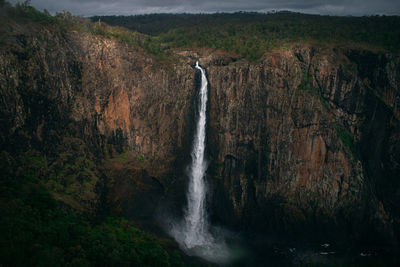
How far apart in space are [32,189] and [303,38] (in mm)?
23597

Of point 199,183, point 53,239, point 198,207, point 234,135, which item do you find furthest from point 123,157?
point 53,239

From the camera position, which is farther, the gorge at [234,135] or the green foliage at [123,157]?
the green foliage at [123,157]

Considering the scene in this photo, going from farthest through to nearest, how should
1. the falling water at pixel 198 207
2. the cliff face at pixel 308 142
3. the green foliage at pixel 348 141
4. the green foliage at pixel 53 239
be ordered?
the falling water at pixel 198 207
the green foliage at pixel 348 141
the cliff face at pixel 308 142
the green foliage at pixel 53 239

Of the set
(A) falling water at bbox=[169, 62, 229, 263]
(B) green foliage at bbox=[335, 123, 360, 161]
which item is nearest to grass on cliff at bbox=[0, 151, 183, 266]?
(A) falling water at bbox=[169, 62, 229, 263]

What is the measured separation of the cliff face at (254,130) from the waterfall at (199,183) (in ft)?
2.18

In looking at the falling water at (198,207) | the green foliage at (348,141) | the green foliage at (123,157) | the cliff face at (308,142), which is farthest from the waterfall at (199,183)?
the green foliage at (348,141)

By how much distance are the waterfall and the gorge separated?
0.27 ft

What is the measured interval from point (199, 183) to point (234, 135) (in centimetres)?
486

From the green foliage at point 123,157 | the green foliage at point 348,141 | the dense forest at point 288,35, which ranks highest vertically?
the dense forest at point 288,35

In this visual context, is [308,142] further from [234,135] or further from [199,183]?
[199,183]

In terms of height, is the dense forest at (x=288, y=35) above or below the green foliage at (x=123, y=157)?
above

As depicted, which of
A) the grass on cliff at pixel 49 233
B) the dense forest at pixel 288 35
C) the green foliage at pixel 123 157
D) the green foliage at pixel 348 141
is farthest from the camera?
the dense forest at pixel 288 35

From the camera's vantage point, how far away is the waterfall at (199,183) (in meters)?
24.5

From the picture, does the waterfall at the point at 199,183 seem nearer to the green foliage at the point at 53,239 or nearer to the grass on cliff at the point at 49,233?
the grass on cliff at the point at 49,233
